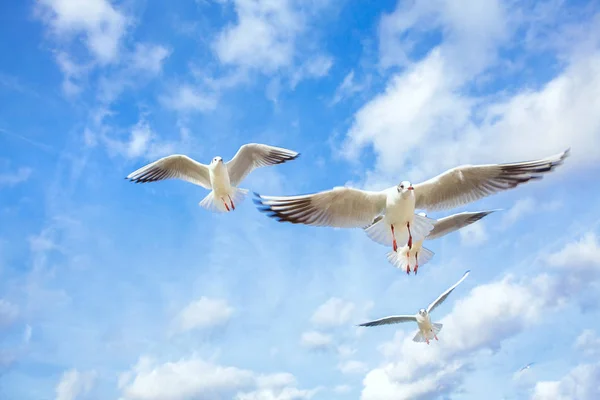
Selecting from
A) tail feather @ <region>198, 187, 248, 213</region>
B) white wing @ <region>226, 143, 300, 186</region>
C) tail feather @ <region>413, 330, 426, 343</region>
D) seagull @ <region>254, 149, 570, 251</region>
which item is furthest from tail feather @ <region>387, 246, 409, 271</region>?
tail feather @ <region>413, 330, 426, 343</region>

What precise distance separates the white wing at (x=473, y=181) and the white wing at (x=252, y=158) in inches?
202

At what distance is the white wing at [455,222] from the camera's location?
1224cm

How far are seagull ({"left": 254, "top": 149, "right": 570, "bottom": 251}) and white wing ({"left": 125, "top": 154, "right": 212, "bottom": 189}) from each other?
6.26m

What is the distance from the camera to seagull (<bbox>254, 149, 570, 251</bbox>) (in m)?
7.70

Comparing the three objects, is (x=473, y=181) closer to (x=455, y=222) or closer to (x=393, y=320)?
(x=455, y=222)

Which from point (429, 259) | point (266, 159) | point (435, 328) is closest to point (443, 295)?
point (435, 328)

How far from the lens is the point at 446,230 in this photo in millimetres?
12531

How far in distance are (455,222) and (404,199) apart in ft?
15.6

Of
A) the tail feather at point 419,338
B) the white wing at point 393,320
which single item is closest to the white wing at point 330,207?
the white wing at point 393,320

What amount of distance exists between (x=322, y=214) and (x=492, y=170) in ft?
7.73

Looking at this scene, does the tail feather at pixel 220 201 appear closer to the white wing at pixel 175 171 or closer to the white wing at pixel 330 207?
the white wing at pixel 175 171

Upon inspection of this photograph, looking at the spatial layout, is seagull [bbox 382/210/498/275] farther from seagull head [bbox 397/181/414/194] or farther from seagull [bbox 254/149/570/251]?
seagull head [bbox 397/181/414/194]

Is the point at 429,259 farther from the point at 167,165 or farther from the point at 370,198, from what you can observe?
the point at 167,165

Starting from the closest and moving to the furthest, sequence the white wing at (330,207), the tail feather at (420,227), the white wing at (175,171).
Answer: the white wing at (330,207), the tail feather at (420,227), the white wing at (175,171)
